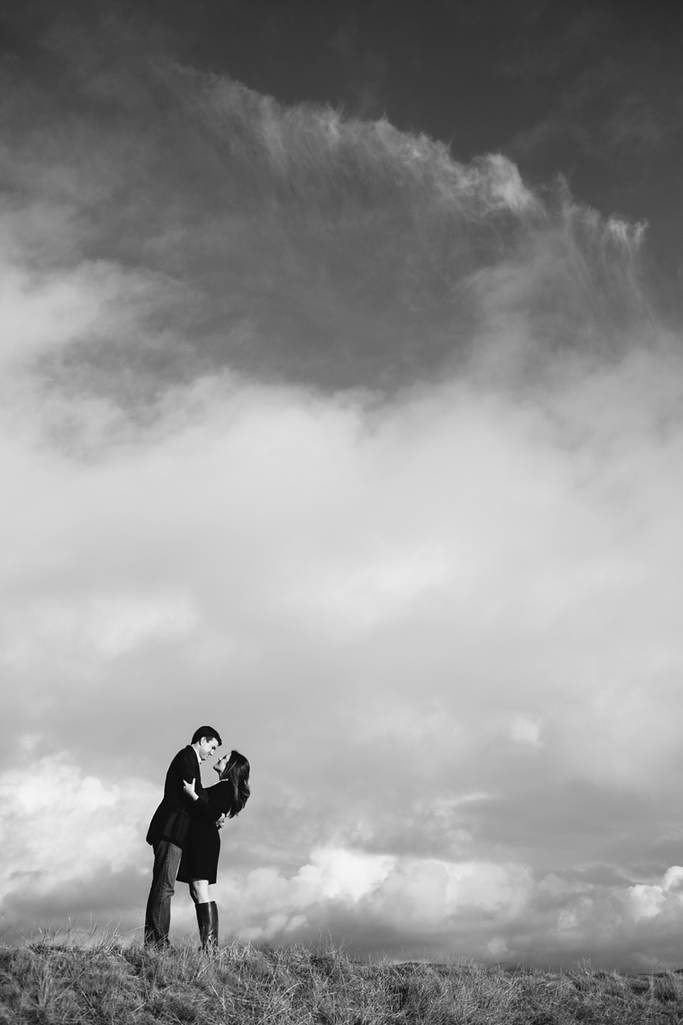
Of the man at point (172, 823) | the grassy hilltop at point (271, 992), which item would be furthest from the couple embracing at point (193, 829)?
the grassy hilltop at point (271, 992)

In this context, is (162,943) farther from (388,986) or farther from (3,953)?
(388,986)

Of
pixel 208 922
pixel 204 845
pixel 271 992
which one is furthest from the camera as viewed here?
pixel 204 845

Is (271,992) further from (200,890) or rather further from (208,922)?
(200,890)

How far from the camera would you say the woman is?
406 inches

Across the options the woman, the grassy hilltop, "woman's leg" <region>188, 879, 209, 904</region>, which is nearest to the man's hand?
the woman

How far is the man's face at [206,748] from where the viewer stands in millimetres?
10648

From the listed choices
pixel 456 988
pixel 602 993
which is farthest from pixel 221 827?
pixel 602 993

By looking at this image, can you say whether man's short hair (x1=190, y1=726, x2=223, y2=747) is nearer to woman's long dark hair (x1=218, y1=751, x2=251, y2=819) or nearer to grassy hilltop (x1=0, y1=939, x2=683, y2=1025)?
woman's long dark hair (x1=218, y1=751, x2=251, y2=819)

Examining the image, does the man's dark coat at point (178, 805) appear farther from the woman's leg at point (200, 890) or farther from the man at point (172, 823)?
the woman's leg at point (200, 890)

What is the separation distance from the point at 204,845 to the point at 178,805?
63cm

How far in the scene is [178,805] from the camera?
10430 millimetres

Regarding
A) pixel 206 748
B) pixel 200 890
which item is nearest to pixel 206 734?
pixel 206 748

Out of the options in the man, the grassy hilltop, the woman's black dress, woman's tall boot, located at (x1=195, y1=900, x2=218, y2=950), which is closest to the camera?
the grassy hilltop

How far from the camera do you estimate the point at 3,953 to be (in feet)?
29.2
